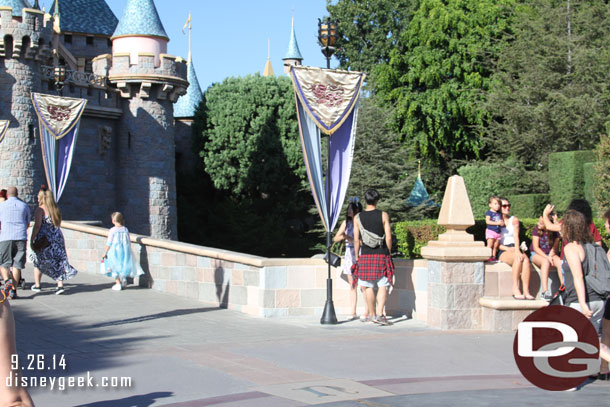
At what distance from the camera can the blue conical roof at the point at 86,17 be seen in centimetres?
4161

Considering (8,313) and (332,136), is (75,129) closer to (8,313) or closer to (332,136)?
(332,136)

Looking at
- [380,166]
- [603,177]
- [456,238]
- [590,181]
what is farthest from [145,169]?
[456,238]

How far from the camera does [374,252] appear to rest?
34.5ft

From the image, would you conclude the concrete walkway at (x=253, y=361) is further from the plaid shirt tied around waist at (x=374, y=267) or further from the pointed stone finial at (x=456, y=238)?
the pointed stone finial at (x=456, y=238)

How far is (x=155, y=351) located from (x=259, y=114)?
31.0m

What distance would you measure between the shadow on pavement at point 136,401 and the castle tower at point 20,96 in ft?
65.9

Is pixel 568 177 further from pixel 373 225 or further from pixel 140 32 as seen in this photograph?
pixel 373 225

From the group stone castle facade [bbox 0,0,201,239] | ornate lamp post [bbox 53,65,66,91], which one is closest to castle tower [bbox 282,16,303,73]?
stone castle facade [bbox 0,0,201,239]

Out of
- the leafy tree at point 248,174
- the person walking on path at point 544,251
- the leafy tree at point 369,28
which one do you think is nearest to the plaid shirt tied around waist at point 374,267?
the person walking on path at point 544,251

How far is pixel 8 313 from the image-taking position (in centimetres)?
488

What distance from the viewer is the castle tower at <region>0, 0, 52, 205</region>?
25.5 meters

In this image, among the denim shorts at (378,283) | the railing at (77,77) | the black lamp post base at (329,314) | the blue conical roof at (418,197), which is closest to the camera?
the denim shorts at (378,283)

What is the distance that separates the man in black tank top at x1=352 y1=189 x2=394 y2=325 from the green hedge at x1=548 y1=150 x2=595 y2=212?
657 inches

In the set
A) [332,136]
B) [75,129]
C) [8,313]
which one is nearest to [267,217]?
[75,129]
